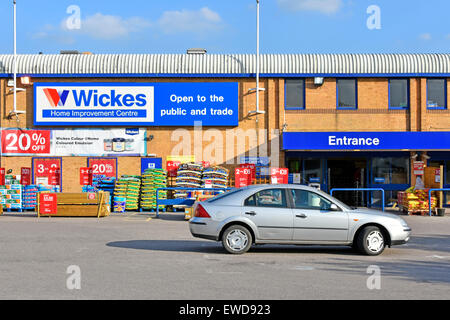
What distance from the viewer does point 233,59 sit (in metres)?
31.0

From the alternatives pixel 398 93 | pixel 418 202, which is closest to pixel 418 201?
pixel 418 202

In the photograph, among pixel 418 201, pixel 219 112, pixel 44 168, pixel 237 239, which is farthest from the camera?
pixel 219 112

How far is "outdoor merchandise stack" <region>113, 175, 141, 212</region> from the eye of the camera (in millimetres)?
26578

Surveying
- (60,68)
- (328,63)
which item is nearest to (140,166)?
(60,68)

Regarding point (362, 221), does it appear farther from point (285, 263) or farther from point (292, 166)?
point (292, 166)

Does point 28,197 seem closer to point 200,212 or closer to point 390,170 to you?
point 200,212

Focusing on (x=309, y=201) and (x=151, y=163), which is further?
(x=151, y=163)

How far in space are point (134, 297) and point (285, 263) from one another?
416cm

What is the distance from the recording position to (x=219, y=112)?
30625 millimetres

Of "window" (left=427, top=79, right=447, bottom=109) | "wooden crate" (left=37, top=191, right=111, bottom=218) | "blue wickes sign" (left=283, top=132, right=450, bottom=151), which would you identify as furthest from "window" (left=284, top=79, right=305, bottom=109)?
"wooden crate" (left=37, top=191, right=111, bottom=218)

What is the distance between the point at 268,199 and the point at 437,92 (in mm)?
21138

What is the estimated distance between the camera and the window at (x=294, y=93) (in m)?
30.8

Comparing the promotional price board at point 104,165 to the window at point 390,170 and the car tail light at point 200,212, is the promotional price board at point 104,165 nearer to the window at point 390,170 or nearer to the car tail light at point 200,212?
the window at point 390,170

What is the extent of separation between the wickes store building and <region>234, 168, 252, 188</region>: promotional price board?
122 inches
